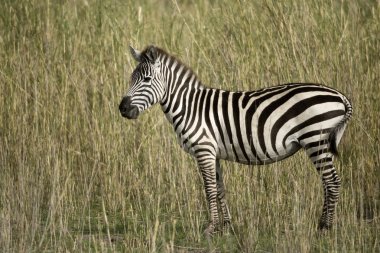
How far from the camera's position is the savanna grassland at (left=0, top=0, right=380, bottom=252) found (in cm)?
614

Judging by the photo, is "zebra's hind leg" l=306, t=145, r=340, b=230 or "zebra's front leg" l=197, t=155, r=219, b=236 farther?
"zebra's front leg" l=197, t=155, r=219, b=236

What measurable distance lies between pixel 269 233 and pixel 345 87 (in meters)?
1.72

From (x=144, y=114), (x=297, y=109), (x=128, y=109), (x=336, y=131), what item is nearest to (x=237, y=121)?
(x=297, y=109)

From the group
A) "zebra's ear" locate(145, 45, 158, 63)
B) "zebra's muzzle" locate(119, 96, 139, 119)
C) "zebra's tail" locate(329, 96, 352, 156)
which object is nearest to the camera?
"zebra's muzzle" locate(119, 96, 139, 119)

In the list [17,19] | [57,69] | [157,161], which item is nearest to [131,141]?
[157,161]

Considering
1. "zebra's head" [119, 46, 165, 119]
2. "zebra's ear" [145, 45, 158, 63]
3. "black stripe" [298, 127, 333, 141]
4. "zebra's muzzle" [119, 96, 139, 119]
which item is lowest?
"black stripe" [298, 127, 333, 141]

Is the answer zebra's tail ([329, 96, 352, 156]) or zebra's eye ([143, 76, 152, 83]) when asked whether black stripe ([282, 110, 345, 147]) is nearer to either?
zebra's tail ([329, 96, 352, 156])

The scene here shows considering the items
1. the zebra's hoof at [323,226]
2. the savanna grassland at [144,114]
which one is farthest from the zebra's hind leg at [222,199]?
the zebra's hoof at [323,226]

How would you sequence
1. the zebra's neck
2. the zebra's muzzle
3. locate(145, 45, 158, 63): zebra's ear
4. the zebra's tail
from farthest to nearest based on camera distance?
the zebra's neck → locate(145, 45, 158, 63): zebra's ear → the zebra's tail → the zebra's muzzle

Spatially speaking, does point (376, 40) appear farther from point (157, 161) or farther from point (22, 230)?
point (22, 230)

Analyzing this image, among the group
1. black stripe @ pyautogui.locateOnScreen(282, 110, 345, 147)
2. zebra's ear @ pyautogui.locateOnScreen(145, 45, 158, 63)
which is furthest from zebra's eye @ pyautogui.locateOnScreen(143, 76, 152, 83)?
black stripe @ pyautogui.locateOnScreen(282, 110, 345, 147)

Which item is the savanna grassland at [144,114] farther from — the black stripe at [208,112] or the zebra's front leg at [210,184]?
the black stripe at [208,112]

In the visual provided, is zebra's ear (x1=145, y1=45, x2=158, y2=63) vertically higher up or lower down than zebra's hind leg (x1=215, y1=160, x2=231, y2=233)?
higher up

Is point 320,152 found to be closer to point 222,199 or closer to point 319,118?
point 319,118
